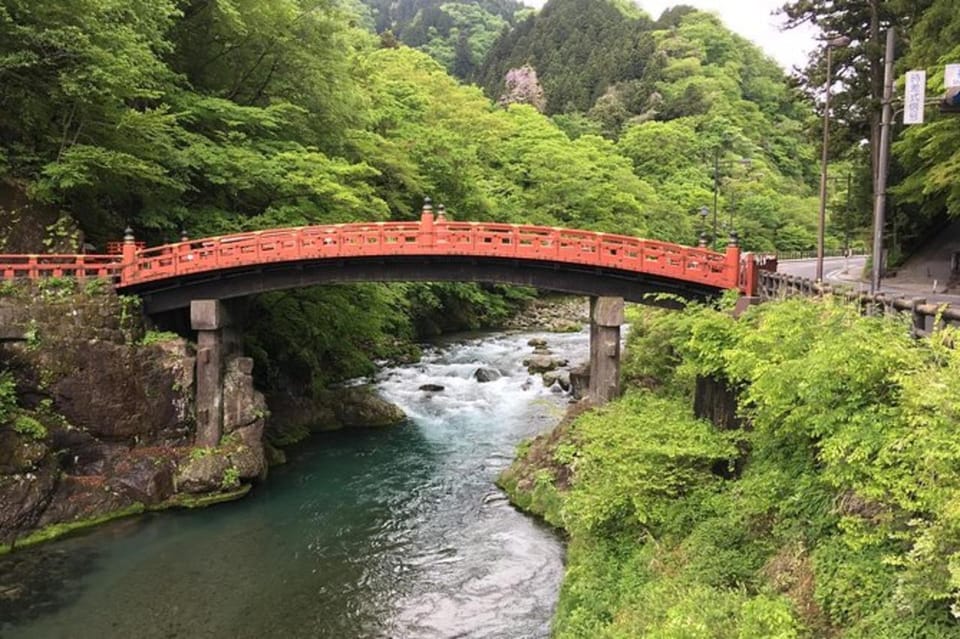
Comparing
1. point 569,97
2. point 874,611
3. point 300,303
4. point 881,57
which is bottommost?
point 874,611

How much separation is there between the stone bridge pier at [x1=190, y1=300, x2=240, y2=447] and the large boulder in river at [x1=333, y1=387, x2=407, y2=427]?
663cm

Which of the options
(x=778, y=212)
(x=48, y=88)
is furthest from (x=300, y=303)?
(x=778, y=212)

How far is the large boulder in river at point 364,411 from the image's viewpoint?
87.8 feet

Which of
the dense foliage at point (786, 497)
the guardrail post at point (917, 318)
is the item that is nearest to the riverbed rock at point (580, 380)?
the dense foliage at point (786, 497)

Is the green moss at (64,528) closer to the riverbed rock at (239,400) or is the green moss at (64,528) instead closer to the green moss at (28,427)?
the green moss at (28,427)

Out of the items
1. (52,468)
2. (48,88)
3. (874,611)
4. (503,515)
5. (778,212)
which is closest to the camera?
(874,611)

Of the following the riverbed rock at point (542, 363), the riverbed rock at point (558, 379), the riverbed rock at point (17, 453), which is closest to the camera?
the riverbed rock at point (17, 453)

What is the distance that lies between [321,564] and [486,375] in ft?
56.7

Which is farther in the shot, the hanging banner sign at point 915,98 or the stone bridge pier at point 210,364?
the stone bridge pier at point 210,364

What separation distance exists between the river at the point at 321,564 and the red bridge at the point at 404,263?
634 centimetres

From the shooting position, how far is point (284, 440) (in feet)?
80.2

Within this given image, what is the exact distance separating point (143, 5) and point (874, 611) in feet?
81.1

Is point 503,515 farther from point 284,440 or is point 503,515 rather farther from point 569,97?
point 569,97

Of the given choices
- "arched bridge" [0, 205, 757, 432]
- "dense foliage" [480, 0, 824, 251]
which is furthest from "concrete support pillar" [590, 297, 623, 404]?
"dense foliage" [480, 0, 824, 251]
